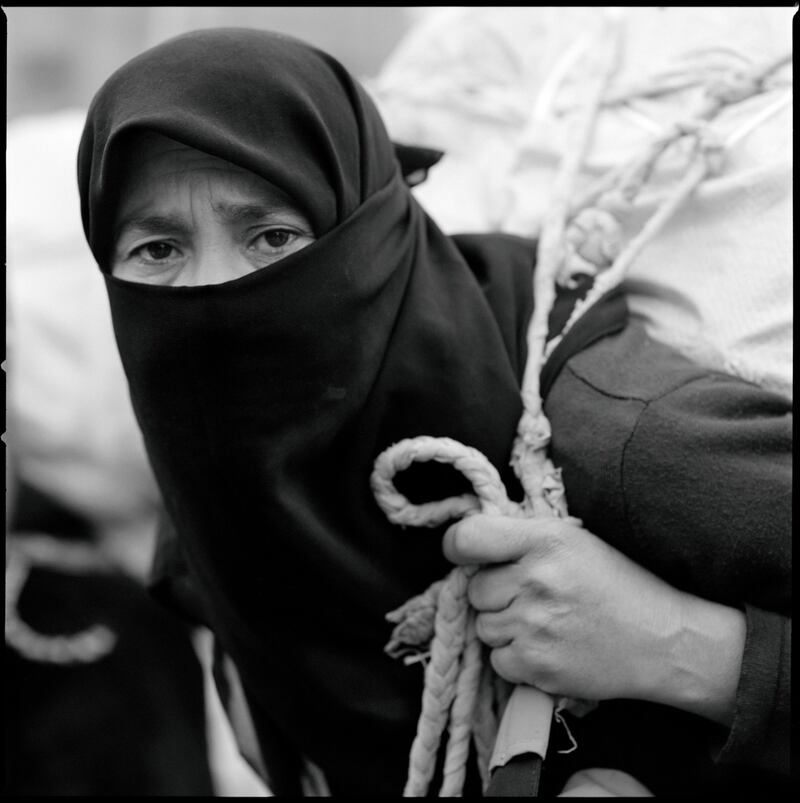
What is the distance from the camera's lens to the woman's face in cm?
118

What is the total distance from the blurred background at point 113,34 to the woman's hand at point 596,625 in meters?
3.17

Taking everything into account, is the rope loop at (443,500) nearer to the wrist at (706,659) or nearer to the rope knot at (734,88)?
the wrist at (706,659)

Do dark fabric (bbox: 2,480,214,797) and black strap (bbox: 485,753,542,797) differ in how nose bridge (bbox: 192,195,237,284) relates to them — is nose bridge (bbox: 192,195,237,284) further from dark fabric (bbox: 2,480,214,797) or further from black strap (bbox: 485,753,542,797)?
dark fabric (bbox: 2,480,214,797)

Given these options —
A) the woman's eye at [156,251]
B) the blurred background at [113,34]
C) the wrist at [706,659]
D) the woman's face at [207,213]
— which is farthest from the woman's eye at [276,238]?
the blurred background at [113,34]

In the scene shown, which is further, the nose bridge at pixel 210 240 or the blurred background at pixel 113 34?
the blurred background at pixel 113 34

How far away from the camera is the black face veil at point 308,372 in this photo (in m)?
1.13

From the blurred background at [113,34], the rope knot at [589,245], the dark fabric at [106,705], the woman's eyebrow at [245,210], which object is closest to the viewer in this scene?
the woman's eyebrow at [245,210]

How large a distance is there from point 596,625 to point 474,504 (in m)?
0.20

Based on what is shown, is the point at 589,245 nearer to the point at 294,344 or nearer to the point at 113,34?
the point at 294,344

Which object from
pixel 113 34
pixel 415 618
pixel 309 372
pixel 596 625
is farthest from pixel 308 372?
pixel 113 34

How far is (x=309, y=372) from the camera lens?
1.14 m

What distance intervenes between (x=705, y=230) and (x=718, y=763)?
0.67 m

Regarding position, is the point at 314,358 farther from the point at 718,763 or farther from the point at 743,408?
the point at 718,763

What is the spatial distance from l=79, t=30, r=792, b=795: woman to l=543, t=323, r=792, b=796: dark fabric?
1.1 inches
